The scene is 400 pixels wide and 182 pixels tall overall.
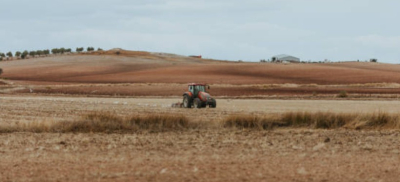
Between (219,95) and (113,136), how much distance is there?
4084 centimetres

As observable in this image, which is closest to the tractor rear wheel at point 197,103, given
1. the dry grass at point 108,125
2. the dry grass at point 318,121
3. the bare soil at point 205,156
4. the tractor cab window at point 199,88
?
the tractor cab window at point 199,88

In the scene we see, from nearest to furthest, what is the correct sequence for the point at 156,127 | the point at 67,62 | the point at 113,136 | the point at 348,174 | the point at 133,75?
the point at 348,174 → the point at 113,136 → the point at 156,127 → the point at 133,75 → the point at 67,62

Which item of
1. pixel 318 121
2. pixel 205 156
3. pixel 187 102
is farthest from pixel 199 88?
pixel 205 156

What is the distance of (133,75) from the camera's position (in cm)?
11256

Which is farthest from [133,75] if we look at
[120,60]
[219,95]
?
[219,95]

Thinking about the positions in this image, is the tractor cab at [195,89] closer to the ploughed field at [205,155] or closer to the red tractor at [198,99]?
the red tractor at [198,99]

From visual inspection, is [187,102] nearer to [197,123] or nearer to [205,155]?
[197,123]

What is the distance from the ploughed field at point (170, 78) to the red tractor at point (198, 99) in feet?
77.5

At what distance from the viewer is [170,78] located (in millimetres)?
101500

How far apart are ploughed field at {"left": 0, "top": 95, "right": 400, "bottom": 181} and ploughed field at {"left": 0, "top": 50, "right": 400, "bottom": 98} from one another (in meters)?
43.2

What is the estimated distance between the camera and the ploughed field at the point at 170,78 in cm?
7500

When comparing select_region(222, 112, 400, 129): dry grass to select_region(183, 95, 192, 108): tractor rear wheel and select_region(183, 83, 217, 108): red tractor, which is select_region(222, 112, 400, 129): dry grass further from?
select_region(183, 95, 192, 108): tractor rear wheel

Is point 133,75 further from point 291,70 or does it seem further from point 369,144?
point 369,144

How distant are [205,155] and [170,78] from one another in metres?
85.3
